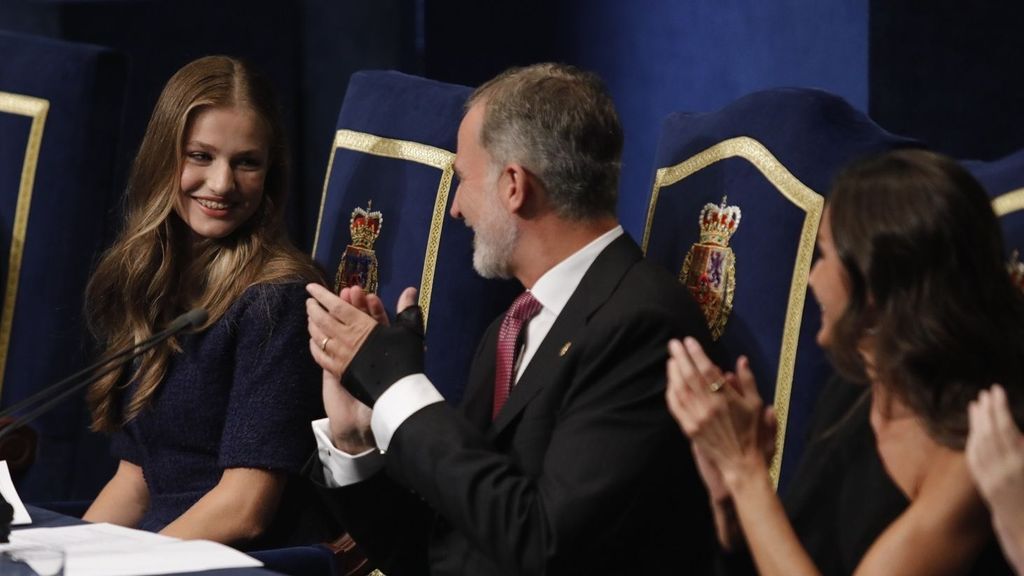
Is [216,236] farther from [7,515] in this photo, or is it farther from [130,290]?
[7,515]

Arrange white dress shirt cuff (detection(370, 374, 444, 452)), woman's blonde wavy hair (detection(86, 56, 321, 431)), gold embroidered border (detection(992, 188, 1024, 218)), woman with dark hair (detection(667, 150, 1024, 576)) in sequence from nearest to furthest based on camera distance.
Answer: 1. woman with dark hair (detection(667, 150, 1024, 576))
2. gold embroidered border (detection(992, 188, 1024, 218))
3. white dress shirt cuff (detection(370, 374, 444, 452))
4. woman's blonde wavy hair (detection(86, 56, 321, 431))

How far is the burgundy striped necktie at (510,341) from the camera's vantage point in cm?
230

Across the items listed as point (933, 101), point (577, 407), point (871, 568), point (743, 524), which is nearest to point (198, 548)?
point (577, 407)

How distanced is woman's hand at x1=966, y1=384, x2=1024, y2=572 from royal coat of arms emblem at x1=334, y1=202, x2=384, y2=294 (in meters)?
1.56

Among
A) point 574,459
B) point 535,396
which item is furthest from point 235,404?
point 574,459

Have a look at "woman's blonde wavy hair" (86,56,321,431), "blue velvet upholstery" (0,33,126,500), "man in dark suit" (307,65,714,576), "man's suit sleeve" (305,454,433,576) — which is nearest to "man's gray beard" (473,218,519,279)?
"man in dark suit" (307,65,714,576)

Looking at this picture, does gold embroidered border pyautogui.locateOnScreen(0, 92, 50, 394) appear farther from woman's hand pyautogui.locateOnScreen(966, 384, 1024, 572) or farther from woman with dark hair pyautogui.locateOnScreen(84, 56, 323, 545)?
woman's hand pyautogui.locateOnScreen(966, 384, 1024, 572)

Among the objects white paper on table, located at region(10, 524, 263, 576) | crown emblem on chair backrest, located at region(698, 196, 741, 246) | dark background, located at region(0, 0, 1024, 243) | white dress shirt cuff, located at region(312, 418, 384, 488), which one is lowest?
white paper on table, located at region(10, 524, 263, 576)

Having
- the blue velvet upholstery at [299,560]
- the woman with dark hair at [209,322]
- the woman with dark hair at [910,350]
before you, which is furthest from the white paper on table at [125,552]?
the woman with dark hair at [910,350]

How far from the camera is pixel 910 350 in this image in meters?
1.71

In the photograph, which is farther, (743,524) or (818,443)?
(818,443)

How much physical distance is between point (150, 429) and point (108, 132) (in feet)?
3.19

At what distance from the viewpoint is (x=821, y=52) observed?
9.90ft

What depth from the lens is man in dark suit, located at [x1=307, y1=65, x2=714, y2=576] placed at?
204cm
